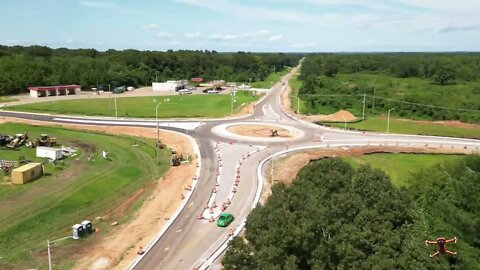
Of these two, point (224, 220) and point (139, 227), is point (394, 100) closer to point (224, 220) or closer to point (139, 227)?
point (224, 220)

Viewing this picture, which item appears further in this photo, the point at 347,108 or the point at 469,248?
the point at 347,108

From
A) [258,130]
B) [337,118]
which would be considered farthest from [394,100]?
[258,130]

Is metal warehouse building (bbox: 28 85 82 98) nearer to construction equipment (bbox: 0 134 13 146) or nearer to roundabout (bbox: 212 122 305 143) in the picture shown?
construction equipment (bbox: 0 134 13 146)

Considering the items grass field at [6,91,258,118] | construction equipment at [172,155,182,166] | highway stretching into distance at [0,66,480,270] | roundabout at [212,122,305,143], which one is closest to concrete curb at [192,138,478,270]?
highway stretching into distance at [0,66,480,270]

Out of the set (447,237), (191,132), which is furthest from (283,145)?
(447,237)

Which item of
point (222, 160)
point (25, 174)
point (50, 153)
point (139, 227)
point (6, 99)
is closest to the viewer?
point (139, 227)

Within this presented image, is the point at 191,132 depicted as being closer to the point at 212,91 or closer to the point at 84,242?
the point at 84,242

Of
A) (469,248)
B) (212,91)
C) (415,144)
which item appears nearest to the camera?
(469,248)
